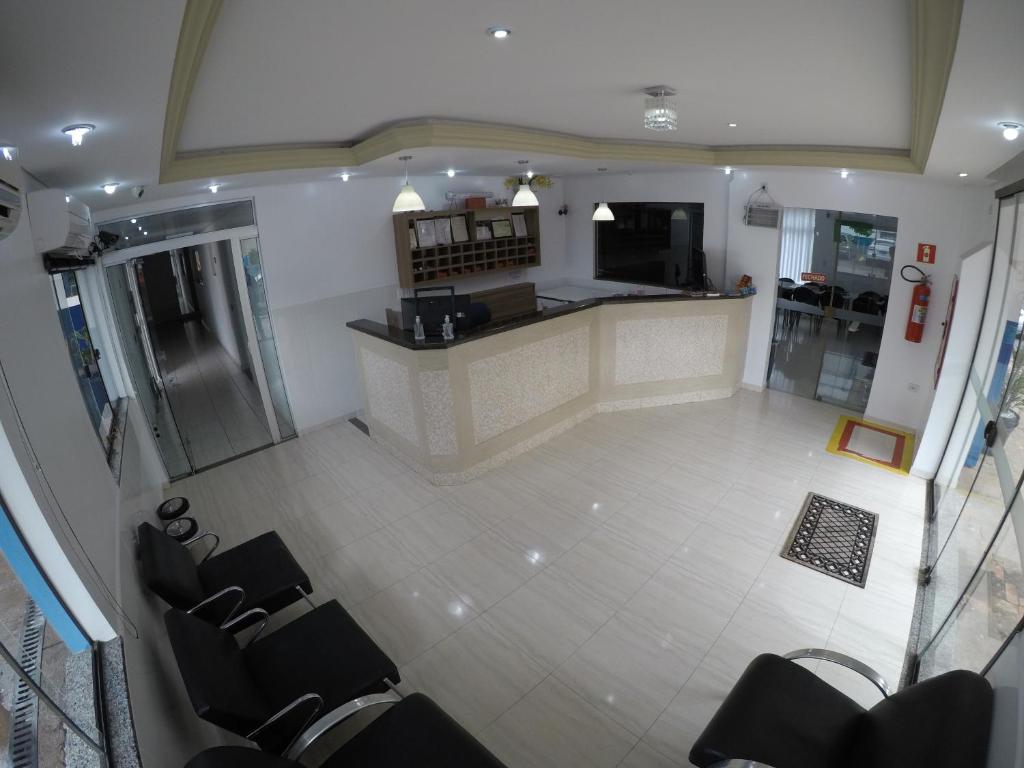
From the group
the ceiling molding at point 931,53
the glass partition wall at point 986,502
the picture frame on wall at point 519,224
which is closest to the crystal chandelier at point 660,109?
the ceiling molding at point 931,53

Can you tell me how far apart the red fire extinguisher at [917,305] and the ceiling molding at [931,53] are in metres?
3.11

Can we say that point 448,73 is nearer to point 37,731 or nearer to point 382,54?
point 382,54

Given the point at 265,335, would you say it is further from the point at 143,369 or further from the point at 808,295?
the point at 808,295

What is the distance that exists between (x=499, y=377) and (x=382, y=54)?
3.17 m

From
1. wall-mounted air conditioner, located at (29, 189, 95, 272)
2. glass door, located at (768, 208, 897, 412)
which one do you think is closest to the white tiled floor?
glass door, located at (768, 208, 897, 412)

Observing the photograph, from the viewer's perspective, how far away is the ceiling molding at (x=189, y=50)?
1.21 meters

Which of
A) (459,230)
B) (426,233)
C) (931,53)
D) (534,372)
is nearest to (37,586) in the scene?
(931,53)

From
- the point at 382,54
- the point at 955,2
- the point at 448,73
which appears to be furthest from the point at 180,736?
the point at 955,2

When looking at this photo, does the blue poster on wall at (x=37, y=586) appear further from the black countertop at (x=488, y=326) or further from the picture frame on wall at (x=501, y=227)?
the picture frame on wall at (x=501, y=227)

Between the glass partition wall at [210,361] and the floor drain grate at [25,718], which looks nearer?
the floor drain grate at [25,718]

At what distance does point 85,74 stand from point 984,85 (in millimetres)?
2375

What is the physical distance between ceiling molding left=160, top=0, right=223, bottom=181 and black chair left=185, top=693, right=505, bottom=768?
2.23 m

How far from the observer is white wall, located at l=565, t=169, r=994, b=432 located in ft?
15.1

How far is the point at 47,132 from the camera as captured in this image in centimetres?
174
